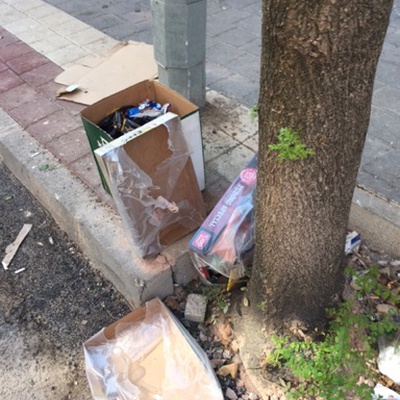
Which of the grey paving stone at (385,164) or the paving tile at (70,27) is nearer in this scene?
the grey paving stone at (385,164)

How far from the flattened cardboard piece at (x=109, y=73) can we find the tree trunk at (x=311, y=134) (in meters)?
2.20

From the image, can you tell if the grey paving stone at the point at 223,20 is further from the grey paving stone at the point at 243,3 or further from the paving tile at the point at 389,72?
the paving tile at the point at 389,72

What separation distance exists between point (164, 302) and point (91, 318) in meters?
0.39

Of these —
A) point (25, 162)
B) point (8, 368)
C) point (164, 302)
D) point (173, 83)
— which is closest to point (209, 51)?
point (173, 83)

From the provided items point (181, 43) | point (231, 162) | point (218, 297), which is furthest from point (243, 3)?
point (218, 297)

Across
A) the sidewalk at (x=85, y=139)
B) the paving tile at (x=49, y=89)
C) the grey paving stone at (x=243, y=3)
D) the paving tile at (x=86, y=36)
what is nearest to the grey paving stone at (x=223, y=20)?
the sidewalk at (x=85, y=139)

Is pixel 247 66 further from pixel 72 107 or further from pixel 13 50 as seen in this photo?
pixel 13 50

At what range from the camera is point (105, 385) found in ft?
6.42

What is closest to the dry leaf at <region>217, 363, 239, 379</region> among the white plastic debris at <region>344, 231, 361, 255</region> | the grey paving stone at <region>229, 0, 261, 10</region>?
the white plastic debris at <region>344, 231, 361, 255</region>

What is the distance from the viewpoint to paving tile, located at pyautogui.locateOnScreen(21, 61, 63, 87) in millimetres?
3654

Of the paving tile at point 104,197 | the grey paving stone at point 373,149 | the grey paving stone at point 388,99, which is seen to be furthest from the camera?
the grey paving stone at point 388,99

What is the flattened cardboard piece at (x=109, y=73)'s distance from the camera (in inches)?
136

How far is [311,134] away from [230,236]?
0.84 meters

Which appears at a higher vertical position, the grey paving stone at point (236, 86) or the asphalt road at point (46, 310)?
the grey paving stone at point (236, 86)
